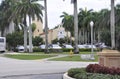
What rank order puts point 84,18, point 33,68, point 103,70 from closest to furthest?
point 103,70 → point 33,68 → point 84,18

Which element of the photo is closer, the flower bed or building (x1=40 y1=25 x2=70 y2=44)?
the flower bed

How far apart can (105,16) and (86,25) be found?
27.7 metres

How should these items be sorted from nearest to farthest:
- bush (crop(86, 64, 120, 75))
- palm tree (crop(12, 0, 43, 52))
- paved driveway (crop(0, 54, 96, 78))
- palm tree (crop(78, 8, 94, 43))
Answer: bush (crop(86, 64, 120, 75)) → paved driveway (crop(0, 54, 96, 78)) → palm tree (crop(12, 0, 43, 52)) → palm tree (crop(78, 8, 94, 43))

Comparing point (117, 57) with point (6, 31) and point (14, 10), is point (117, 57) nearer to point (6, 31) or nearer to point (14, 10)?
point (14, 10)

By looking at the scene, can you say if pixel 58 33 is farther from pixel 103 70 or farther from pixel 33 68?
pixel 103 70

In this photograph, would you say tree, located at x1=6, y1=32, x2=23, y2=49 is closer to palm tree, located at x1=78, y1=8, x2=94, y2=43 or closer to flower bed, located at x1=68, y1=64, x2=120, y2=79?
palm tree, located at x1=78, y1=8, x2=94, y2=43

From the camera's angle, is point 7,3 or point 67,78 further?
point 7,3

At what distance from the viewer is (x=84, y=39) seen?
13088cm

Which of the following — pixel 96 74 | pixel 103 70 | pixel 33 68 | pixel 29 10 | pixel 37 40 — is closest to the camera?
pixel 96 74

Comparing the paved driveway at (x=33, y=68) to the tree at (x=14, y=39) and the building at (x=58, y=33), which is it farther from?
the building at (x=58, y=33)

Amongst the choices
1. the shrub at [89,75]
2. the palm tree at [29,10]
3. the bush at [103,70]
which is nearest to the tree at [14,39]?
the palm tree at [29,10]

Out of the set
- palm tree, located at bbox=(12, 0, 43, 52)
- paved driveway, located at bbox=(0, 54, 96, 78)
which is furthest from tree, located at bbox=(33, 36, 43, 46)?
paved driveway, located at bbox=(0, 54, 96, 78)

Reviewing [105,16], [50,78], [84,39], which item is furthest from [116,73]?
[84,39]

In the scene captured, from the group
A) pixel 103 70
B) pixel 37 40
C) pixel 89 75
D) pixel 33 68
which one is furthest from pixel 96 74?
pixel 37 40
